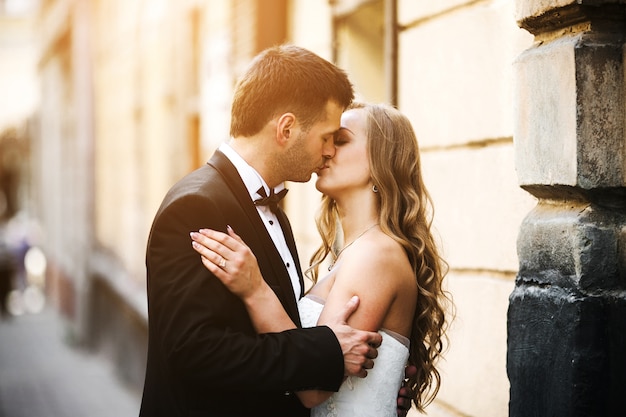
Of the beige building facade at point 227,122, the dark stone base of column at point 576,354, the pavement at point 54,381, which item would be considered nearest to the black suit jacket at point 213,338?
the dark stone base of column at point 576,354

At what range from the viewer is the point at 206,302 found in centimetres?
262

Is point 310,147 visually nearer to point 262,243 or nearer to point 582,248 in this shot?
point 262,243

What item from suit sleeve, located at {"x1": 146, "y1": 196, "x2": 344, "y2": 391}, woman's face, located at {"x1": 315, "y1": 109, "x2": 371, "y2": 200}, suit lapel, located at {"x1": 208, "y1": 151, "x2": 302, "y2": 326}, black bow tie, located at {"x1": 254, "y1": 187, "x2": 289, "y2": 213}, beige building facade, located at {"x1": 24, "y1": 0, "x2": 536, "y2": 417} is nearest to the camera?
suit sleeve, located at {"x1": 146, "y1": 196, "x2": 344, "y2": 391}

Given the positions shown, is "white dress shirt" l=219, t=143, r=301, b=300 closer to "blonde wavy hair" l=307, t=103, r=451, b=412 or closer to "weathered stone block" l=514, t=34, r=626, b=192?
"blonde wavy hair" l=307, t=103, r=451, b=412

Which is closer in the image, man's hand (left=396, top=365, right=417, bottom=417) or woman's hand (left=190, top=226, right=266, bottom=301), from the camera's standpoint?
woman's hand (left=190, top=226, right=266, bottom=301)

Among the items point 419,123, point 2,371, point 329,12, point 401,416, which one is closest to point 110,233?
point 2,371

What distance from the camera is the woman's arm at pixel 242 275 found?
2.62 metres

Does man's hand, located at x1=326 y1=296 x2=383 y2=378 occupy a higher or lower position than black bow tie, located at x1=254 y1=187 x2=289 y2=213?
lower

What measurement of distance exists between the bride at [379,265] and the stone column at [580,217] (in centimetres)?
39

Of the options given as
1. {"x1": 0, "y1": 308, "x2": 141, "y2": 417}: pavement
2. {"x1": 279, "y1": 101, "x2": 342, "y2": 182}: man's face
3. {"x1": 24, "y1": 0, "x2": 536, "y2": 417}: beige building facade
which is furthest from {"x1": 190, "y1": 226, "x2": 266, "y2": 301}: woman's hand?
{"x1": 0, "y1": 308, "x2": 141, "y2": 417}: pavement

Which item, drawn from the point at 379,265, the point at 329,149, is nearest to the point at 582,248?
the point at 379,265

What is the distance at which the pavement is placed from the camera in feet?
31.8

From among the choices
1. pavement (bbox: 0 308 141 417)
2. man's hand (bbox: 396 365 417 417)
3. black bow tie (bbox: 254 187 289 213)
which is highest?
black bow tie (bbox: 254 187 289 213)

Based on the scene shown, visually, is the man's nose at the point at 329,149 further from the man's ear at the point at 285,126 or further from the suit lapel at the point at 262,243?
the suit lapel at the point at 262,243
